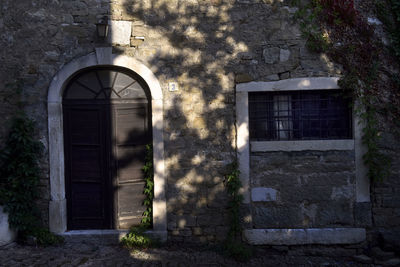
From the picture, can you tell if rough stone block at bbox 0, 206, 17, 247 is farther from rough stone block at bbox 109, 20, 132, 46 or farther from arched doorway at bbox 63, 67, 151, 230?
rough stone block at bbox 109, 20, 132, 46

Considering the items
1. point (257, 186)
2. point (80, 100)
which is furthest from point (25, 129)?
point (257, 186)

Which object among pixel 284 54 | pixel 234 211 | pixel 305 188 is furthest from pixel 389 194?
pixel 284 54

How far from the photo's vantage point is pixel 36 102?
412 cm

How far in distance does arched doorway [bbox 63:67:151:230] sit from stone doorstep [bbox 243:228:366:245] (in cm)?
181

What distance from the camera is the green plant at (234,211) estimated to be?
3.98 meters

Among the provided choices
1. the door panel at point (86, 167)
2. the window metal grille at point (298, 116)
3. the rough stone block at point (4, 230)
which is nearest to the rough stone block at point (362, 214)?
the window metal grille at point (298, 116)

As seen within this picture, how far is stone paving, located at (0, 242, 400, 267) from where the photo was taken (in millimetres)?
3631

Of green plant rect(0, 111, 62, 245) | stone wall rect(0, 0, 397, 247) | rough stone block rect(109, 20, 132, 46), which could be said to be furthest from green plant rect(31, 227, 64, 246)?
rough stone block rect(109, 20, 132, 46)

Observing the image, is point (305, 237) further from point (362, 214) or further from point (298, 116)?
point (298, 116)

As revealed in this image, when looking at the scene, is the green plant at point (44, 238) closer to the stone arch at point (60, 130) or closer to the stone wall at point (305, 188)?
the stone arch at point (60, 130)

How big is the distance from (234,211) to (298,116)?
1.52 meters

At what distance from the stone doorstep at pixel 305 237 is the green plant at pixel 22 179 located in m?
2.61

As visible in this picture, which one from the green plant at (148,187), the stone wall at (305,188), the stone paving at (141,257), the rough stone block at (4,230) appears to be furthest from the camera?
the green plant at (148,187)

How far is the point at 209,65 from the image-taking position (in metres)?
4.12
